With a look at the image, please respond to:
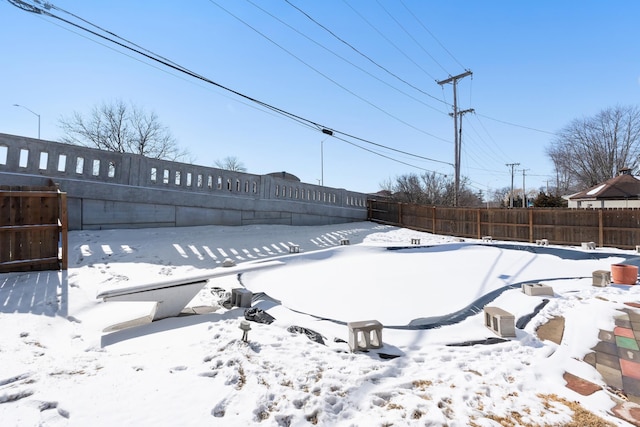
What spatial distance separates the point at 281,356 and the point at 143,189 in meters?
7.58

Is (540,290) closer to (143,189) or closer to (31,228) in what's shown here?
→ (31,228)

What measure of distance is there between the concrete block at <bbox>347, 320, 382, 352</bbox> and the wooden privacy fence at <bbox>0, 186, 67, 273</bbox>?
5.28m

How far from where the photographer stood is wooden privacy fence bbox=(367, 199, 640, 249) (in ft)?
35.3

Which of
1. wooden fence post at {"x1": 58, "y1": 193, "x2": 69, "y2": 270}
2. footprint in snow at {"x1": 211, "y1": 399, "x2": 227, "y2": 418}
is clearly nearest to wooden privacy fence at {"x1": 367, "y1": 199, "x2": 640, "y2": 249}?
footprint in snow at {"x1": 211, "y1": 399, "x2": 227, "y2": 418}

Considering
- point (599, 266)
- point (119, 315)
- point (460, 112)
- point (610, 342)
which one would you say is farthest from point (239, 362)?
point (460, 112)

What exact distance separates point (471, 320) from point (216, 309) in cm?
388

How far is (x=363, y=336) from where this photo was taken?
11.1 feet

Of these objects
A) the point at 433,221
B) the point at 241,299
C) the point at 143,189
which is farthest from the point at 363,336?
the point at 433,221

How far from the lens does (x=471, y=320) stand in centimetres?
448

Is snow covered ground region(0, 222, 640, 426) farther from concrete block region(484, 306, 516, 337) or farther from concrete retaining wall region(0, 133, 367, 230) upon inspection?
concrete retaining wall region(0, 133, 367, 230)

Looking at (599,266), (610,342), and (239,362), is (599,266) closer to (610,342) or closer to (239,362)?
(610,342)

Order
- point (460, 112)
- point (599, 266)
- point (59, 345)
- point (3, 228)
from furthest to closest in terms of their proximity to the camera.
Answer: point (460, 112), point (599, 266), point (3, 228), point (59, 345)

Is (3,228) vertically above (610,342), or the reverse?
(3,228)

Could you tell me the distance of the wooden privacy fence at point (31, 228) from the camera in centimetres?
488
